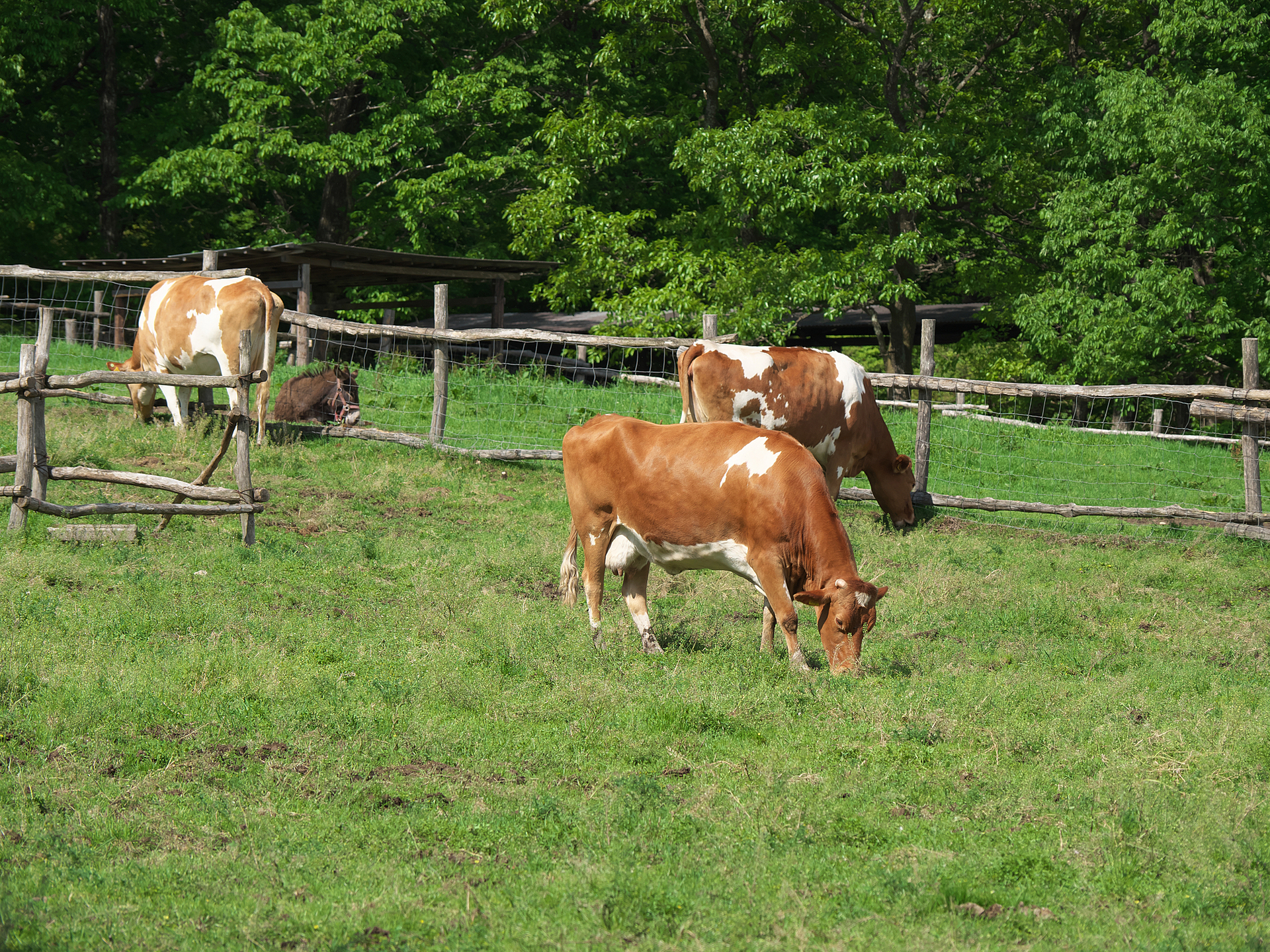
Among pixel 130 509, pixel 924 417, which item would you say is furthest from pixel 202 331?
pixel 924 417

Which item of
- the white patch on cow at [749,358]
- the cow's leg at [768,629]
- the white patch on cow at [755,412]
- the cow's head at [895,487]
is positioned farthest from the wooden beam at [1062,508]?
the cow's leg at [768,629]

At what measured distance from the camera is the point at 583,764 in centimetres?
543

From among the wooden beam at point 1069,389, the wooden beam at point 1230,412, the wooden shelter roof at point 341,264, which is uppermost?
the wooden shelter roof at point 341,264

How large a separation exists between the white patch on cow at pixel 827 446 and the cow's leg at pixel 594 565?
4.74 metres

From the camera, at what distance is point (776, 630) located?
26.0ft

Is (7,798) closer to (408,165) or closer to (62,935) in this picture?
(62,935)

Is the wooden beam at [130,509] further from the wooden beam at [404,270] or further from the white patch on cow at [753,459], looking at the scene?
the wooden beam at [404,270]

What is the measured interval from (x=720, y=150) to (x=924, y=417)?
30.2ft

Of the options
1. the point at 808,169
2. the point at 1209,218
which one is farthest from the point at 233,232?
the point at 1209,218

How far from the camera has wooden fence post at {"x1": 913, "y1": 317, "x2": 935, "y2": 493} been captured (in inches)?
521

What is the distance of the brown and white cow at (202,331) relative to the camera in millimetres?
12844

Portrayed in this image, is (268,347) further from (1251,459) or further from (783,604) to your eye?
(1251,459)

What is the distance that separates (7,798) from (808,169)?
18.1 metres

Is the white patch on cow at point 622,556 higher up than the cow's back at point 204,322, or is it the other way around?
the cow's back at point 204,322
